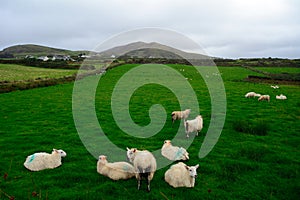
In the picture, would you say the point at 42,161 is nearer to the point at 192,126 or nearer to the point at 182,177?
the point at 182,177

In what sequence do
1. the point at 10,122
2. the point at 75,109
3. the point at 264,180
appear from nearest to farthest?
the point at 264,180 → the point at 10,122 → the point at 75,109

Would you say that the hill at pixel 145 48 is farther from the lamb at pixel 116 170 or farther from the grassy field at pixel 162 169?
the lamb at pixel 116 170

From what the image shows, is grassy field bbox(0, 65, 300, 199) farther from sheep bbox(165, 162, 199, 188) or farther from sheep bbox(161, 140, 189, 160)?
sheep bbox(161, 140, 189, 160)

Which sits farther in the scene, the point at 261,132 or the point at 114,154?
the point at 261,132

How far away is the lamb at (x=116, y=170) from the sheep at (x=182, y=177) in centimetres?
118

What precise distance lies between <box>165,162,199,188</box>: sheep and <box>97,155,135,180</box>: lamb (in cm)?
118

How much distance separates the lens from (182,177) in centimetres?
751

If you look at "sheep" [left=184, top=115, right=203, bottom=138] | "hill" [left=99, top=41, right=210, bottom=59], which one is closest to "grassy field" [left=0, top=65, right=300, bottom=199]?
"sheep" [left=184, top=115, right=203, bottom=138]

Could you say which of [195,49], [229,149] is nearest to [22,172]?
[229,149]

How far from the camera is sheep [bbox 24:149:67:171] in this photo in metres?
8.56

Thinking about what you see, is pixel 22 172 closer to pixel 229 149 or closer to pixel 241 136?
pixel 229 149

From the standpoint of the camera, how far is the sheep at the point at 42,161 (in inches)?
337

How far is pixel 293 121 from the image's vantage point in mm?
15617

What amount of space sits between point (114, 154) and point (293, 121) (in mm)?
11745
